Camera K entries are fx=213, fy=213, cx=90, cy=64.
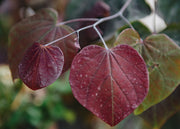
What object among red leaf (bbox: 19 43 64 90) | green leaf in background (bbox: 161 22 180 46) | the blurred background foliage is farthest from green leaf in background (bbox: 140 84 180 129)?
red leaf (bbox: 19 43 64 90)

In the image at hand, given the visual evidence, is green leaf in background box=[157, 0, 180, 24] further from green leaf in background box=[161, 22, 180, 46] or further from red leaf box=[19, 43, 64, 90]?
red leaf box=[19, 43, 64, 90]

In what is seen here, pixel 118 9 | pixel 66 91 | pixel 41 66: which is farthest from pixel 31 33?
pixel 66 91

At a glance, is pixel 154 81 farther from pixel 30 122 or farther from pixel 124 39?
pixel 30 122

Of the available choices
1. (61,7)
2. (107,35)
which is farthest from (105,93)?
(61,7)

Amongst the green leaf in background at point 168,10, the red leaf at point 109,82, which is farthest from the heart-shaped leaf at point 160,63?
the green leaf in background at point 168,10

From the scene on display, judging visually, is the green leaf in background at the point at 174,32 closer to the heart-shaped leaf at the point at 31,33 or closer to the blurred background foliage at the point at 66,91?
the blurred background foliage at the point at 66,91

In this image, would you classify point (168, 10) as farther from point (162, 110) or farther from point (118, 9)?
point (162, 110)
